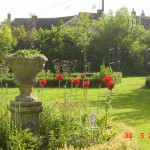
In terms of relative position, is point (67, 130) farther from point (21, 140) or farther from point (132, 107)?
point (132, 107)

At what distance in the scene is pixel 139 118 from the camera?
1108cm

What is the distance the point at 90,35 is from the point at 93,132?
26723mm

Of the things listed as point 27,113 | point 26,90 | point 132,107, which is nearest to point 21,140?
point 27,113

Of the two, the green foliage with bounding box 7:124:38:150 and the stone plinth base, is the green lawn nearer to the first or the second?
the stone plinth base

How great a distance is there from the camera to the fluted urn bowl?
627 cm

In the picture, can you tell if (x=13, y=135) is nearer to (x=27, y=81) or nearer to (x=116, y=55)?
(x=27, y=81)

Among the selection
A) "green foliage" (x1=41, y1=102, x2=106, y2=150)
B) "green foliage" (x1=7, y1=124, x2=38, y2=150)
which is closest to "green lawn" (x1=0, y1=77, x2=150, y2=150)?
"green foliage" (x1=41, y1=102, x2=106, y2=150)

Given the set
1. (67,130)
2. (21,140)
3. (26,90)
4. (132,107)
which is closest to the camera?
(21,140)

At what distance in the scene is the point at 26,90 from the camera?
6.62 metres

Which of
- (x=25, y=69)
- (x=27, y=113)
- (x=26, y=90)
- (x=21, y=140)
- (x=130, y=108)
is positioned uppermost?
(x=25, y=69)

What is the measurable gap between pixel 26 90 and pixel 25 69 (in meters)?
0.49

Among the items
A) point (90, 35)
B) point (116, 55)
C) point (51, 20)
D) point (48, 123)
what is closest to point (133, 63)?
point (116, 55)

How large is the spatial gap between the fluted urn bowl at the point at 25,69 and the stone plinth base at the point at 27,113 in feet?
0.41

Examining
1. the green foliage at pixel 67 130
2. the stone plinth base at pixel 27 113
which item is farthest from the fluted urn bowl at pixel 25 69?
the green foliage at pixel 67 130
